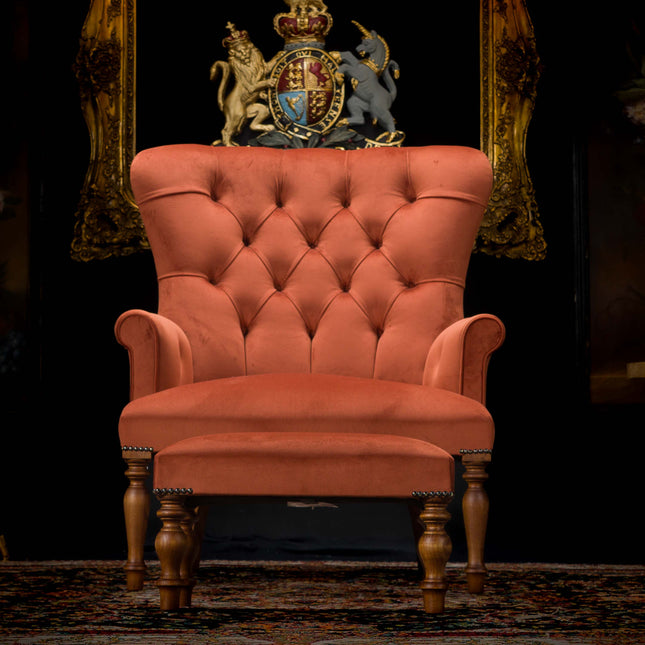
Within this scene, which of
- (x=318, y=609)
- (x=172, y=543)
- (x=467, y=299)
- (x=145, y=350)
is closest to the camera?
(x=172, y=543)

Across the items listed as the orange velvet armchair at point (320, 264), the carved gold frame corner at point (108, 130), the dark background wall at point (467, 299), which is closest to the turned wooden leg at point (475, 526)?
the orange velvet armchair at point (320, 264)

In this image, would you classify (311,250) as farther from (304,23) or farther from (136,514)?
(304,23)

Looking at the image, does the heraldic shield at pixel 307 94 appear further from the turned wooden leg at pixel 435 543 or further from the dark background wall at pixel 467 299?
the turned wooden leg at pixel 435 543

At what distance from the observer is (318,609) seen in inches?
74.1

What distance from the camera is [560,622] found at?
175cm

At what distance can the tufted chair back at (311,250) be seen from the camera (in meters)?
2.45

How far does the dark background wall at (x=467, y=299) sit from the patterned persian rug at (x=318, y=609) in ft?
1.94

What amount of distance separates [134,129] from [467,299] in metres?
1.40

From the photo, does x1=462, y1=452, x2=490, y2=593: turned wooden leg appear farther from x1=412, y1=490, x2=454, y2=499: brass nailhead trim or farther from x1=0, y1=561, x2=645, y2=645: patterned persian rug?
x1=412, y1=490, x2=454, y2=499: brass nailhead trim

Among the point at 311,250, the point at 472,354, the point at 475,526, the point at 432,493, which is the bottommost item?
the point at 475,526

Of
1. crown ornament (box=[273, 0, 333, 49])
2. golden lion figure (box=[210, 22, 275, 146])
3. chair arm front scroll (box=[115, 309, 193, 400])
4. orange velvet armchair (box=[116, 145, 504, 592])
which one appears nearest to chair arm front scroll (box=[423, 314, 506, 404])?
orange velvet armchair (box=[116, 145, 504, 592])

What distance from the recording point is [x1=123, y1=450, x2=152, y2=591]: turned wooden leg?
208 cm

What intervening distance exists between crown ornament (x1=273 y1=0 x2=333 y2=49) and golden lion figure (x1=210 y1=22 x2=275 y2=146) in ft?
0.43

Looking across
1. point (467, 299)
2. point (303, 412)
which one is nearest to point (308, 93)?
point (467, 299)
